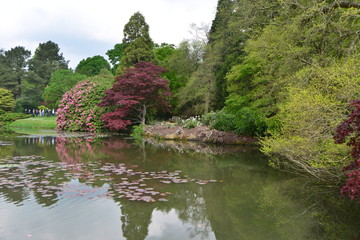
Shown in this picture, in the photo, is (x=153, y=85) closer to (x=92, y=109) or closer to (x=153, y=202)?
(x=92, y=109)

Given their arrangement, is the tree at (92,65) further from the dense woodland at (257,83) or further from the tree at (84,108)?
the tree at (84,108)

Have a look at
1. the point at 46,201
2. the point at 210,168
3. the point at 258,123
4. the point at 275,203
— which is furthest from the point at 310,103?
the point at 258,123

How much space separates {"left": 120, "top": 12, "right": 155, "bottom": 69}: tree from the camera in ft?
91.5

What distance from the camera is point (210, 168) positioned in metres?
9.48

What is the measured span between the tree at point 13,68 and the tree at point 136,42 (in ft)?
100

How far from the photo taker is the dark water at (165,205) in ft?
14.4

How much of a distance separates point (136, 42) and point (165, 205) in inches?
969

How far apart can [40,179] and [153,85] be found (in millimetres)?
16237

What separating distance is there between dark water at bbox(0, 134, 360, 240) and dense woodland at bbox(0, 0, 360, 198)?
804mm

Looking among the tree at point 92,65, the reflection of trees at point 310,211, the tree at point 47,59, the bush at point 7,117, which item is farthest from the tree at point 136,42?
the tree at point 47,59

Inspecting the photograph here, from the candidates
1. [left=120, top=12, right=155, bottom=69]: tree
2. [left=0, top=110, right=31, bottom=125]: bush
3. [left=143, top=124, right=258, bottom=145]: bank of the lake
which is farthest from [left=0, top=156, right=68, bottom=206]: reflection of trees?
[left=0, top=110, right=31, bottom=125]: bush

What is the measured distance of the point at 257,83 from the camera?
46.1 feet

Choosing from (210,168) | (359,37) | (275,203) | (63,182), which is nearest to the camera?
(275,203)

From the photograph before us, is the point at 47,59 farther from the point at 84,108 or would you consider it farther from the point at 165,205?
the point at 165,205
